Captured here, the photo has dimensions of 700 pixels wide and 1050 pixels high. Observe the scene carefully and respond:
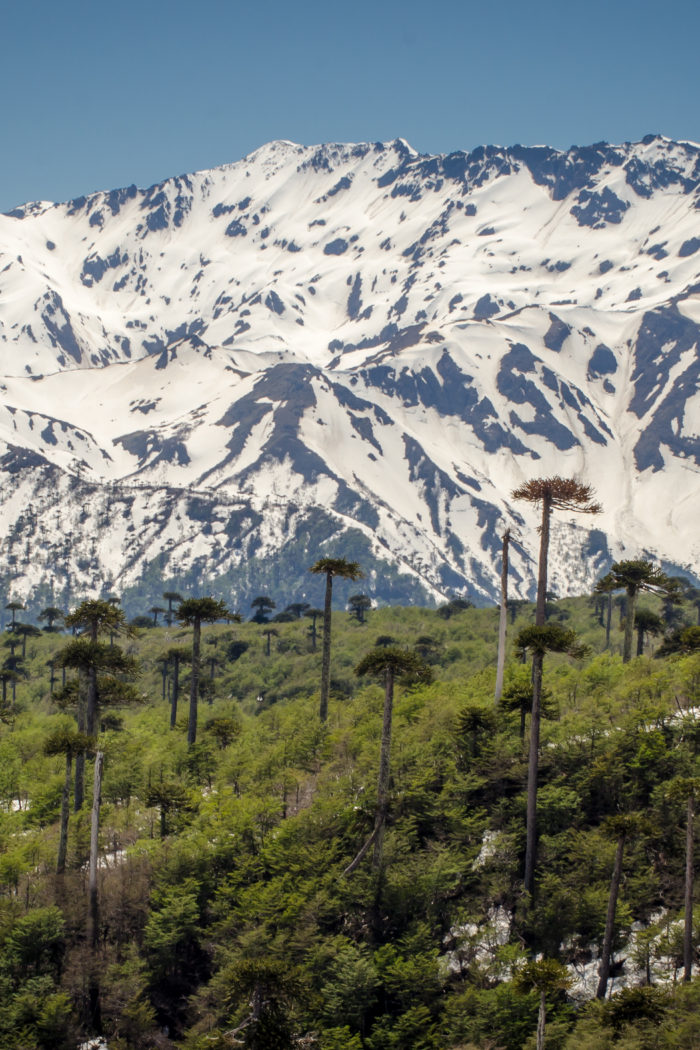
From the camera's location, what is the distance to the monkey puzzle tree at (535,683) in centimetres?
4344

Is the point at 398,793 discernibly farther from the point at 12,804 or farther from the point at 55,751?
the point at 12,804

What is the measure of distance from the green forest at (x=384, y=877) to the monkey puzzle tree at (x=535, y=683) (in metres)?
0.13

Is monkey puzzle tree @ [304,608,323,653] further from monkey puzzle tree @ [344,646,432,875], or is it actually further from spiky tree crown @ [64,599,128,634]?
monkey puzzle tree @ [344,646,432,875]

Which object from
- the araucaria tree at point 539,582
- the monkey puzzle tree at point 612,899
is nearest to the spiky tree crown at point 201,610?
the araucaria tree at point 539,582

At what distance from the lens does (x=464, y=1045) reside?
1506 inches

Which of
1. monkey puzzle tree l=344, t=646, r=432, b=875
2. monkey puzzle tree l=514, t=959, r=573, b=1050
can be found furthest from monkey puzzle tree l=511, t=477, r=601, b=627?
monkey puzzle tree l=514, t=959, r=573, b=1050

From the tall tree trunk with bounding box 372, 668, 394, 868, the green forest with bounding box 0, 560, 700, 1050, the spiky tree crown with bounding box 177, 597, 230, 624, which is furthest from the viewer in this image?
the spiky tree crown with bounding box 177, 597, 230, 624

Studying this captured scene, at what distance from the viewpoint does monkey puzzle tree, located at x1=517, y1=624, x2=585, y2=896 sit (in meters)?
43.4

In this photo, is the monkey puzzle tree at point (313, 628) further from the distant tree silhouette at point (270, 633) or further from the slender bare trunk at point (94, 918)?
the slender bare trunk at point (94, 918)

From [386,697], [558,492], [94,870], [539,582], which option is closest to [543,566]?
[539,582]

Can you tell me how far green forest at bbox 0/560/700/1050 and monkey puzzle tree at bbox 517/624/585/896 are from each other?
13cm

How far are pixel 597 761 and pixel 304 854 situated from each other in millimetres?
14248

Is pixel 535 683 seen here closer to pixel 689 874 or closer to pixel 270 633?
pixel 689 874

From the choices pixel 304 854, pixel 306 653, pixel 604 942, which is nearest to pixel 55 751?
pixel 304 854
